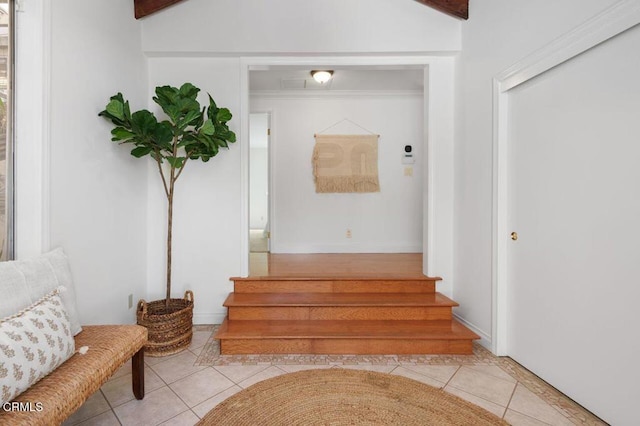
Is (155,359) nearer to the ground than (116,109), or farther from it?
nearer to the ground

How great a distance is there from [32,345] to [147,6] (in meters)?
2.82

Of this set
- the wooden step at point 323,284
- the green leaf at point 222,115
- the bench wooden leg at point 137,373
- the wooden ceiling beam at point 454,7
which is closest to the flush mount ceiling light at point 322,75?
the wooden ceiling beam at point 454,7

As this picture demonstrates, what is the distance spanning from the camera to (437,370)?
6.66 feet

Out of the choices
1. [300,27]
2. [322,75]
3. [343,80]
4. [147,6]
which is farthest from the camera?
[343,80]

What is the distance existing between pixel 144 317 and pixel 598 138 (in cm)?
315

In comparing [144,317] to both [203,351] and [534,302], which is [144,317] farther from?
[534,302]

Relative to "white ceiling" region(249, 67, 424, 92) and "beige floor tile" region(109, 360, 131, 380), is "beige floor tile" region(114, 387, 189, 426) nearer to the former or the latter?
"beige floor tile" region(109, 360, 131, 380)

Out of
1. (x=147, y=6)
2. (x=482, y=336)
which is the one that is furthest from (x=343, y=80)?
(x=482, y=336)

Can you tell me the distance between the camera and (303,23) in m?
2.69

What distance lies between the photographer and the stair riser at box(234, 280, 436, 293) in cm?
276

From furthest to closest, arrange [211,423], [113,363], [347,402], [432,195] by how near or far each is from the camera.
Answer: [432,195] → [347,402] → [211,423] → [113,363]

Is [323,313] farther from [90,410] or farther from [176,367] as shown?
[90,410]

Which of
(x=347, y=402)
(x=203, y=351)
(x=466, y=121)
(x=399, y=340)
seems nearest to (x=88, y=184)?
(x=203, y=351)

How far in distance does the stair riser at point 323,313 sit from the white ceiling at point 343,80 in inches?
109
